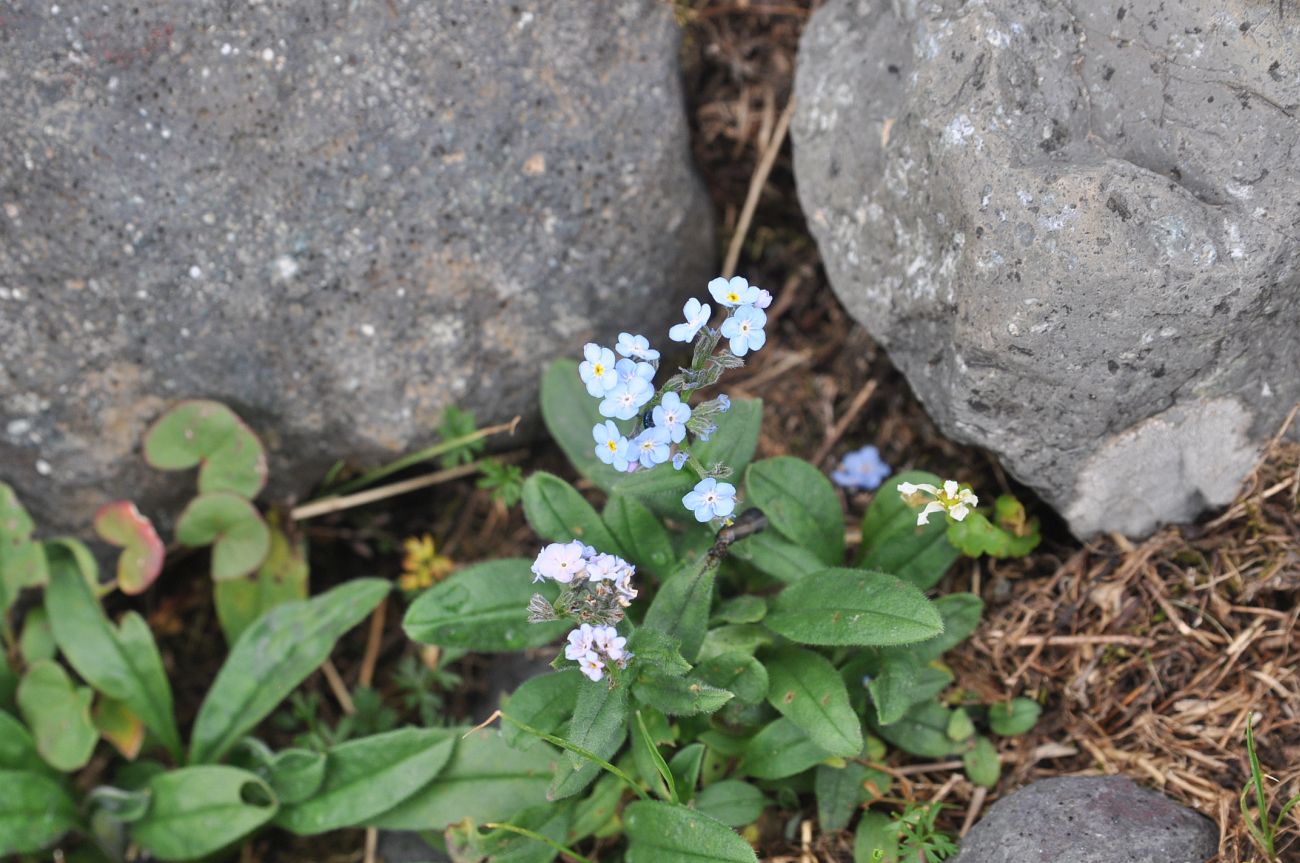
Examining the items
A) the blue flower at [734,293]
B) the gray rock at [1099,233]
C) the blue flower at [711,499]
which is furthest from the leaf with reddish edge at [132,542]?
the gray rock at [1099,233]

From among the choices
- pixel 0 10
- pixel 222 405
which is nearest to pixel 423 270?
pixel 222 405

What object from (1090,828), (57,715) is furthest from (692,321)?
(57,715)

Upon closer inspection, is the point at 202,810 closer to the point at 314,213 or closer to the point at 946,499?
the point at 314,213

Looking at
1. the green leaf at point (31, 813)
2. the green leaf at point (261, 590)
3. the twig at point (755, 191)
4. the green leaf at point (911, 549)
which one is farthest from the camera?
the twig at point (755, 191)

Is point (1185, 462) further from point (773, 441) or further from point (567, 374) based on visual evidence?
point (567, 374)

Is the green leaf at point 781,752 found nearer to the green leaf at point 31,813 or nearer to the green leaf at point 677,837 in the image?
the green leaf at point 677,837

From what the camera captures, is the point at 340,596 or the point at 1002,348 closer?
the point at 1002,348
